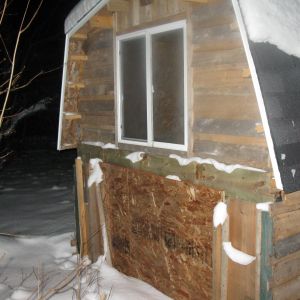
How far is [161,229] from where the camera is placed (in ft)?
18.8

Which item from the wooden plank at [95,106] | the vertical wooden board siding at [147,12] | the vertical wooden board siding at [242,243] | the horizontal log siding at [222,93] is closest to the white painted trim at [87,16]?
the vertical wooden board siding at [147,12]

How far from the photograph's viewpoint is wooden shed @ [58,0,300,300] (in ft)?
13.4

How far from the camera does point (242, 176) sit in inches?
172

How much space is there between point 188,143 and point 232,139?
687mm

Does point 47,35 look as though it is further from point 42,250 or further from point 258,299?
point 258,299

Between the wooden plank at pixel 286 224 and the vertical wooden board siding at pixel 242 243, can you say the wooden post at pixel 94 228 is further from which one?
the wooden plank at pixel 286 224

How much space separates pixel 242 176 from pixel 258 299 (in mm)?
1416

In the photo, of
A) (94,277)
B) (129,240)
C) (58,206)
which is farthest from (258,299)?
(58,206)

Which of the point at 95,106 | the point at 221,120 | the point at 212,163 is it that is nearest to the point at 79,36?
the point at 95,106

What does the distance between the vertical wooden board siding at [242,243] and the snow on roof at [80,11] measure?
335 centimetres

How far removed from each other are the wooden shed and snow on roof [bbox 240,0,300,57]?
0.06 metres

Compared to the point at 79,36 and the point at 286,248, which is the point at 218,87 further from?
the point at 79,36

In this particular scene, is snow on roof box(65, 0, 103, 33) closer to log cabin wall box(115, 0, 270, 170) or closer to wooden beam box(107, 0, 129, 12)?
wooden beam box(107, 0, 129, 12)

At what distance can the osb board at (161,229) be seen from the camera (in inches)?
200
